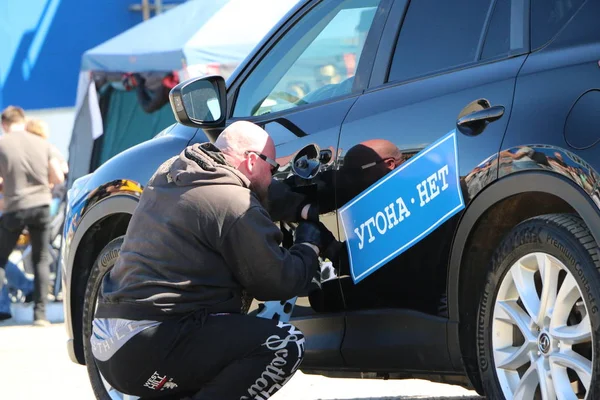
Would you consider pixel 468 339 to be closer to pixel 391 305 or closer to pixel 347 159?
pixel 391 305

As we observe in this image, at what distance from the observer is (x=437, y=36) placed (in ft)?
12.9

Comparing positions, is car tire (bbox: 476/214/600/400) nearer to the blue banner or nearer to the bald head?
the blue banner

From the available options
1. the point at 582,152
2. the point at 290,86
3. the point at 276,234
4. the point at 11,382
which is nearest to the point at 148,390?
the point at 276,234

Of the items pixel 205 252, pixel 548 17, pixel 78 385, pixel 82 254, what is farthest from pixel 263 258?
pixel 78 385

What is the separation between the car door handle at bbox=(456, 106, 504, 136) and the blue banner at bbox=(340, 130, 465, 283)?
53 millimetres

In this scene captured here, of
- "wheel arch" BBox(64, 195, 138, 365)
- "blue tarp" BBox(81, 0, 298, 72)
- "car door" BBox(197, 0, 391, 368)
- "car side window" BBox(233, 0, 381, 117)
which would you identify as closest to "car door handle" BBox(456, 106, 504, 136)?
"car door" BBox(197, 0, 391, 368)

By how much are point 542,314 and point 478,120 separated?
2.03 ft

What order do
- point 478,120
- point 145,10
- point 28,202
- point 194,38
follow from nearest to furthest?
point 478,120 → point 28,202 → point 194,38 → point 145,10

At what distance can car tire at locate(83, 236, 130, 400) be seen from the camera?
4938mm

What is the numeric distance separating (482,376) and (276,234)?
33.8 inches

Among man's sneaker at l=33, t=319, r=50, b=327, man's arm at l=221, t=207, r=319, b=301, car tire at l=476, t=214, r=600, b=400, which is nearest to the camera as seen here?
car tire at l=476, t=214, r=600, b=400

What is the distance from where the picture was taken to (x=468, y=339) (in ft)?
12.0

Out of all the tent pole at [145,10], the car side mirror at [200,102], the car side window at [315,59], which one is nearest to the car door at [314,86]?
the car side window at [315,59]

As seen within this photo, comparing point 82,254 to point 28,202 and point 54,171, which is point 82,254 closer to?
point 28,202
